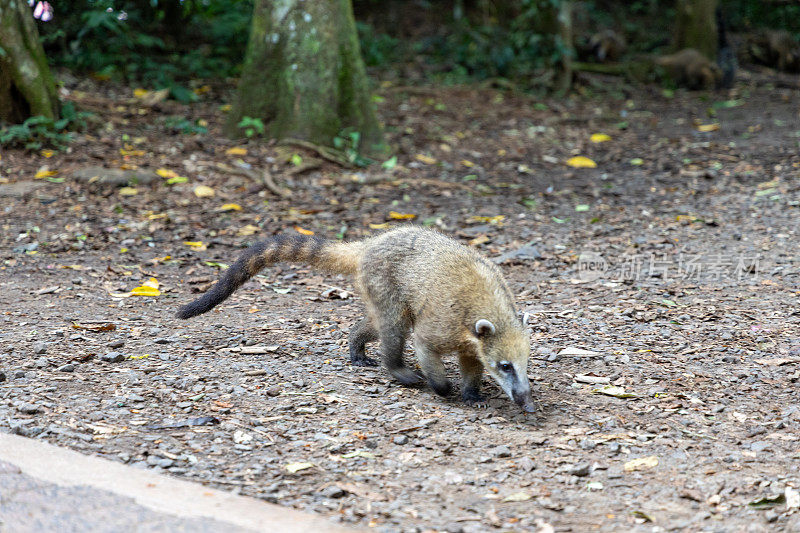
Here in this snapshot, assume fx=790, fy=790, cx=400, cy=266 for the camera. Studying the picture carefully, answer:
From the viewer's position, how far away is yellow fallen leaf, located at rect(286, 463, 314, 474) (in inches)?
143

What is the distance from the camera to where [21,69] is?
28.9 ft

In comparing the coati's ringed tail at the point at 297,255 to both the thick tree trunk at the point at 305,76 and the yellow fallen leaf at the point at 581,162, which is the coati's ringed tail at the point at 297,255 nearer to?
the thick tree trunk at the point at 305,76

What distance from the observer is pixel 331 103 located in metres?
9.68

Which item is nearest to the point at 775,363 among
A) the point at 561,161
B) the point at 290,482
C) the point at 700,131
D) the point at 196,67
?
the point at 290,482

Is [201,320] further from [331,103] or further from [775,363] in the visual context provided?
[331,103]

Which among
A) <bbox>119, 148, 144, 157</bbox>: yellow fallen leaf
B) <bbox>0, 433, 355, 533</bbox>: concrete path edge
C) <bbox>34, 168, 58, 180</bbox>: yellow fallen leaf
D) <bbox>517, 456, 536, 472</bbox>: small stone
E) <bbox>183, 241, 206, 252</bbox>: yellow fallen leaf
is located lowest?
<bbox>517, 456, 536, 472</bbox>: small stone

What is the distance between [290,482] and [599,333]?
2753mm

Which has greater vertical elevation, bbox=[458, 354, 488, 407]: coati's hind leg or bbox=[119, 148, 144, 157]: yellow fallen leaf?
bbox=[119, 148, 144, 157]: yellow fallen leaf

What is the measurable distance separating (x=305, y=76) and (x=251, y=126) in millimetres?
958

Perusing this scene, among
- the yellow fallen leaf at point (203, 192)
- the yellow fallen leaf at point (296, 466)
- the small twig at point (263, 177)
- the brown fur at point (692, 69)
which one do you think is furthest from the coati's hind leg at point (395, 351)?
the brown fur at point (692, 69)

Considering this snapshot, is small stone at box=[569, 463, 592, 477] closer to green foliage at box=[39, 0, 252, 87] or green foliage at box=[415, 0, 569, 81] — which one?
green foliage at box=[39, 0, 252, 87]

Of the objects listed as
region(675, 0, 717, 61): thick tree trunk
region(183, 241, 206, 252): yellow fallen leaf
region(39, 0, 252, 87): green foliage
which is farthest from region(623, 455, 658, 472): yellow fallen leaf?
region(675, 0, 717, 61): thick tree trunk

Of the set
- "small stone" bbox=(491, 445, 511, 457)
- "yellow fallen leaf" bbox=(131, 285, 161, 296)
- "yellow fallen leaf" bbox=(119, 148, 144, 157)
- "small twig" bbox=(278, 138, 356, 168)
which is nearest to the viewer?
"small stone" bbox=(491, 445, 511, 457)

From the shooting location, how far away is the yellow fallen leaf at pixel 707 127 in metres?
11.7
